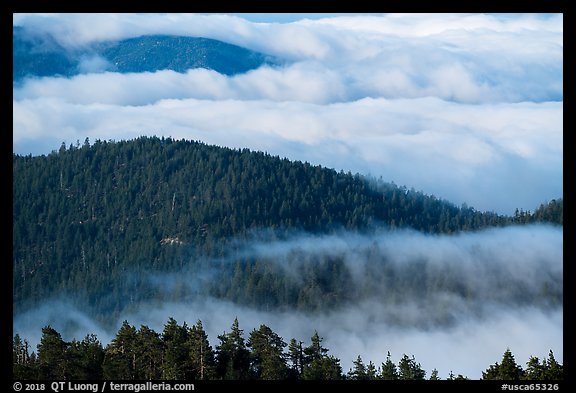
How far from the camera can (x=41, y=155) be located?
6250 inches

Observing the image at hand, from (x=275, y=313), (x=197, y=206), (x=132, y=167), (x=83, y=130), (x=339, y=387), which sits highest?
(x=83, y=130)

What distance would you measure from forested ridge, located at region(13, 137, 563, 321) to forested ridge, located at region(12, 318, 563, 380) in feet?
309

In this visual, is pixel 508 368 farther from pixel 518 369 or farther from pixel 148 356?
pixel 148 356

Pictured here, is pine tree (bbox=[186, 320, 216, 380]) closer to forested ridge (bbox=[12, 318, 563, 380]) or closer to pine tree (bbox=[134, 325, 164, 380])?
forested ridge (bbox=[12, 318, 563, 380])

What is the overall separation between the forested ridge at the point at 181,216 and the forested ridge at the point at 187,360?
9423cm

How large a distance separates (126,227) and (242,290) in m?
28.9

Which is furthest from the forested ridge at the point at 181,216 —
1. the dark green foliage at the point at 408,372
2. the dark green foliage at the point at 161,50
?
the dark green foliage at the point at 408,372

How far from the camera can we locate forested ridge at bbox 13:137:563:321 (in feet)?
436

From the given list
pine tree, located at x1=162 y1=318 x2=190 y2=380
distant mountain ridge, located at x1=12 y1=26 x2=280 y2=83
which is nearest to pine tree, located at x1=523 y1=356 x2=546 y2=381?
pine tree, located at x1=162 y1=318 x2=190 y2=380

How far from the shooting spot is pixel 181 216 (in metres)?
147

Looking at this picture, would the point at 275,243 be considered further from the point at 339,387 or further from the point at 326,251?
the point at 339,387

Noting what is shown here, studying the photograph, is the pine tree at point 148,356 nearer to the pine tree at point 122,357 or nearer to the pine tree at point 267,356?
the pine tree at point 122,357
